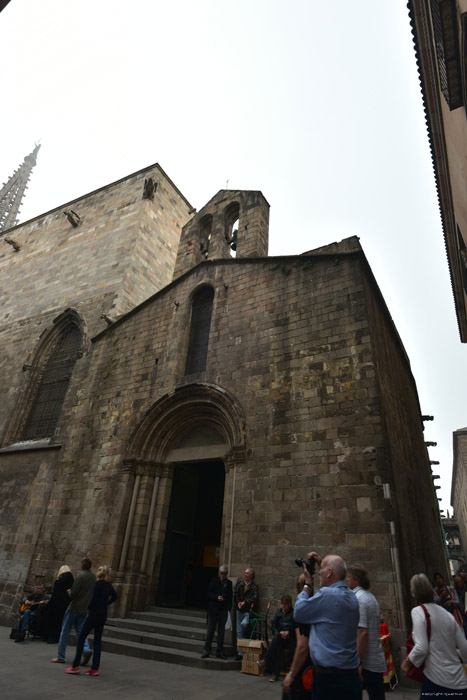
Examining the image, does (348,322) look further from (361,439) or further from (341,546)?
(341,546)

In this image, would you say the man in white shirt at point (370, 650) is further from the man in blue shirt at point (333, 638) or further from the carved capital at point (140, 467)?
the carved capital at point (140, 467)

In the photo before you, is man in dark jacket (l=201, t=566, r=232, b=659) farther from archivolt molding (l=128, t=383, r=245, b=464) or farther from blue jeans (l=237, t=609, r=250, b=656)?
archivolt molding (l=128, t=383, r=245, b=464)

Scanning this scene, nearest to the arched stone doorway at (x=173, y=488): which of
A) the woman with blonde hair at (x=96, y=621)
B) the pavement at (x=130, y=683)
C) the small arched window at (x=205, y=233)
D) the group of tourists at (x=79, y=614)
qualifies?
the group of tourists at (x=79, y=614)

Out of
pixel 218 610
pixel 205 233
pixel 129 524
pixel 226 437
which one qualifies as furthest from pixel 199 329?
pixel 218 610

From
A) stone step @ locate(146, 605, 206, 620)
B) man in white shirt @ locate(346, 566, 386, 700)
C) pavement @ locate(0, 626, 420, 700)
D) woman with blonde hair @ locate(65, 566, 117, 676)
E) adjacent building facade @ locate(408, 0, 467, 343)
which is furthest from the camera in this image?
stone step @ locate(146, 605, 206, 620)

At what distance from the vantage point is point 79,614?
219 inches

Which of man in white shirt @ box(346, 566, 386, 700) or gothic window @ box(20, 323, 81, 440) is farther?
gothic window @ box(20, 323, 81, 440)

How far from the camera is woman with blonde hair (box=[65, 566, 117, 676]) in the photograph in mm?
4949

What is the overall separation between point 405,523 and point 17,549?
30.7 ft

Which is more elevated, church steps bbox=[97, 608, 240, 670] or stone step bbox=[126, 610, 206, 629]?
stone step bbox=[126, 610, 206, 629]

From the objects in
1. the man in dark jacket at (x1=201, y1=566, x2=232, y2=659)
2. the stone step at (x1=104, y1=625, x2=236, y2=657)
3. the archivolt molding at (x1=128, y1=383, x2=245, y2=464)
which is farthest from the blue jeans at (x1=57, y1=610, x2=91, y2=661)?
the archivolt molding at (x1=128, y1=383, x2=245, y2=464)

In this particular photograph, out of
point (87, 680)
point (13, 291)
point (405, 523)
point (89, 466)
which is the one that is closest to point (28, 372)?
point (13, 291)

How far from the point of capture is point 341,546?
6152 millimetres

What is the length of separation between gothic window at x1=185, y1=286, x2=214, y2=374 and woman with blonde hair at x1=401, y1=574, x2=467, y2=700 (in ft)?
25.5
